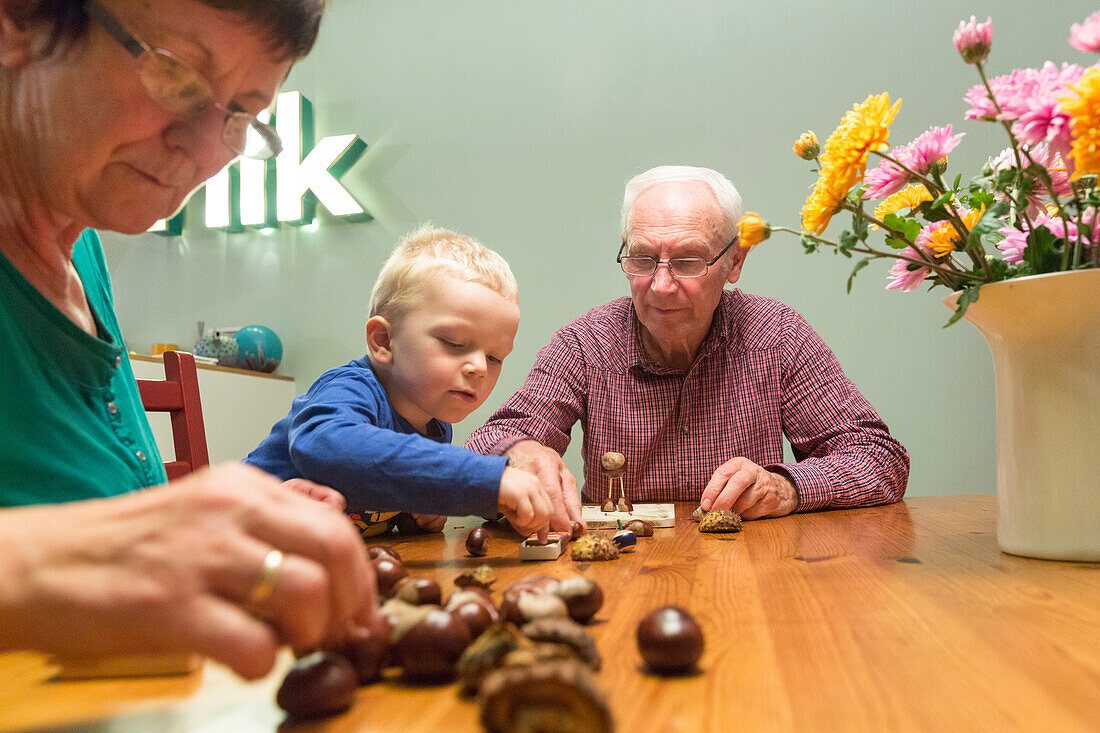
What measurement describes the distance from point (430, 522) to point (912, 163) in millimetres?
951

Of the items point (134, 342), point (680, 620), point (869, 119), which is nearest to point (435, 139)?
point (134, 342)

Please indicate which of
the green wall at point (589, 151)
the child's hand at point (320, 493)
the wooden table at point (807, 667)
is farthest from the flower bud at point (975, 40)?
the green wall at point (589, 151)

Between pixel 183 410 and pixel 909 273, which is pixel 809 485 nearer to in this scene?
pixel 909 273

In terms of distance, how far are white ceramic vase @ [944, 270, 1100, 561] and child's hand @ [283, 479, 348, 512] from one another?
2.81ft

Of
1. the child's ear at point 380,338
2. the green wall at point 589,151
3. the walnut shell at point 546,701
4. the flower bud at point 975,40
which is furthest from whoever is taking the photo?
the green wall at point 589,151

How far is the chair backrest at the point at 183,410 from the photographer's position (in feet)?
5.24

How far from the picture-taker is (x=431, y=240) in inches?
60.9

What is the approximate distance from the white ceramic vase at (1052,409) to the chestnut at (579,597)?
61 centimetres

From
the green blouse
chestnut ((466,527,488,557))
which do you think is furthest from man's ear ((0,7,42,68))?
chestnut ((466,527,488,557))

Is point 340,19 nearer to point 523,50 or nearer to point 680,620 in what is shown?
point 523,50

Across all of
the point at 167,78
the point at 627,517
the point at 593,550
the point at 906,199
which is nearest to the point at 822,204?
the point at 906,199

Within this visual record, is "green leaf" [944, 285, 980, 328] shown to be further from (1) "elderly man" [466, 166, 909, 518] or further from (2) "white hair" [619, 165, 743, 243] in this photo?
(2) "white hair" [619, 165, 743, 243]

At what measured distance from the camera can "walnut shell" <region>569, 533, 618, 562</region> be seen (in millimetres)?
943

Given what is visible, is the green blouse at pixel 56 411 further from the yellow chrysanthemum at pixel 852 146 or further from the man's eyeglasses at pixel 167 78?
the yellow chrysanthemum at pixel 852 146
